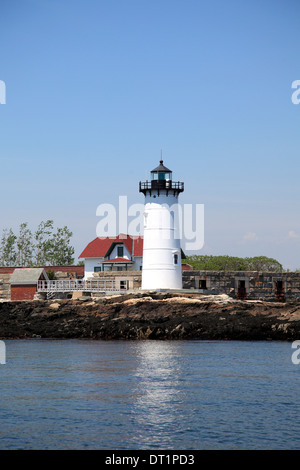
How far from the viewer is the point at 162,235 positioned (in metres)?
45.1

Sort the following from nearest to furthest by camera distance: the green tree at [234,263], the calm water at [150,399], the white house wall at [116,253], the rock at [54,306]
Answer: the calm water at [150,399]
the rock at [54,306]
the white house wall at [116,253]
the green tree at [234,263]

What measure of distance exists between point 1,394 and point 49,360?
6.68 meters

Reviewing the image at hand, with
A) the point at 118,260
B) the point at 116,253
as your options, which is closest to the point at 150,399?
the point at 118,260

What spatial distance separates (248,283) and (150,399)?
93.5 feet

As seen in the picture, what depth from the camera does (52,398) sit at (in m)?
19.9

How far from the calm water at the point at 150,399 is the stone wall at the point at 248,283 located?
16.6 metres

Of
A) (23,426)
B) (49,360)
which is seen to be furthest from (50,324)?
(23,426)

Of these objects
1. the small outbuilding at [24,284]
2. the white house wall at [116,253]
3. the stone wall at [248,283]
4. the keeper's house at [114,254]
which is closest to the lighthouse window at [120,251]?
the keeper's house at [114,254]

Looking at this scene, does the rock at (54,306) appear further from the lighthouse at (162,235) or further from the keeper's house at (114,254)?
the keeper's house at (114,254)

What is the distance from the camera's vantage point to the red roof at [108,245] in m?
55.3

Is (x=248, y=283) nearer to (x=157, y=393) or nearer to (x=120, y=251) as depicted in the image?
(x=120, y=251)

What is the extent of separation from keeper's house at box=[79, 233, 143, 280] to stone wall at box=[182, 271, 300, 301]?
835cm
